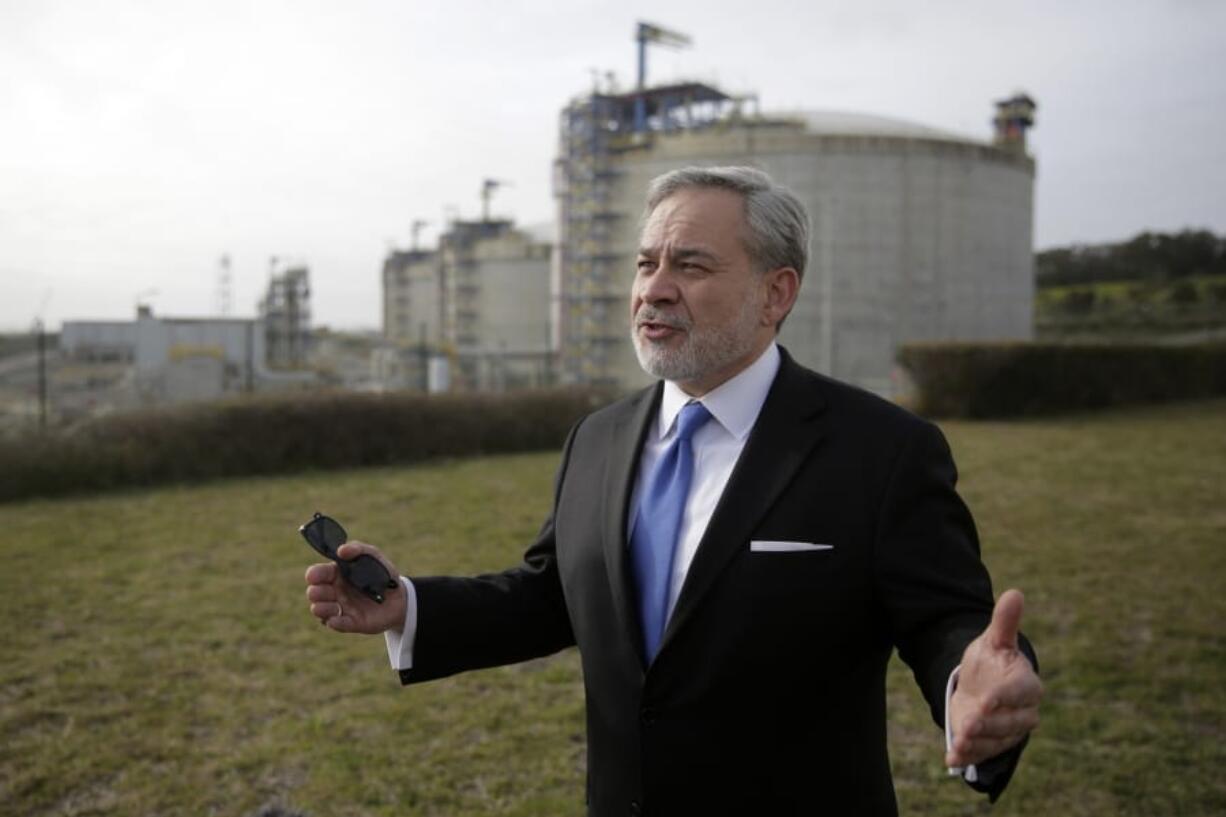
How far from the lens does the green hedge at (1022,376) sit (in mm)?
20641

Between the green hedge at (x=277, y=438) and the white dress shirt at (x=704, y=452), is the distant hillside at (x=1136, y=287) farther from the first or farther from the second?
the white dress shirt at (x=704, y=452)

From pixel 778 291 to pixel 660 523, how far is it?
62cm

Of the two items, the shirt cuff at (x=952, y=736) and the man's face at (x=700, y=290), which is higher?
the man's face at (x=700, y=290)

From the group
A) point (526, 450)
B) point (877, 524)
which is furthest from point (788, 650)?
point (526, 450)

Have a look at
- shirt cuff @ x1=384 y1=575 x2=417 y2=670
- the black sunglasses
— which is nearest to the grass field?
shirt cuff @ x1=384 y1=575 x2=417 y2=670

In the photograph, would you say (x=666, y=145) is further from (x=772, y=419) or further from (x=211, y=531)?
(x=772, y=419)

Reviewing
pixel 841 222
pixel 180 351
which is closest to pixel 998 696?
pixel 180 351

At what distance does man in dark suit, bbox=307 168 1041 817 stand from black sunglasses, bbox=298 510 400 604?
48 millimetres

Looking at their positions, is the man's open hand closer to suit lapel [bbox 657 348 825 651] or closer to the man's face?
suit lapel [bbox 657 348 825 651]

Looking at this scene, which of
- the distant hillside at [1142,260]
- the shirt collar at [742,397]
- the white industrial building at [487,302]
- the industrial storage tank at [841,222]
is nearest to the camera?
the shirt collar at [742,397]

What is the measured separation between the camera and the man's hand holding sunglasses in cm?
226

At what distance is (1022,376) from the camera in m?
20.9

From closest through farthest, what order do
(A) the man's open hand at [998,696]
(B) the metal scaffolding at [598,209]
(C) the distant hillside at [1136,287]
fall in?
(A) the man's open hand at [998,696]
(B) the metal scaffolding at [598,209]
(C) the distant hillside at [1136,287]

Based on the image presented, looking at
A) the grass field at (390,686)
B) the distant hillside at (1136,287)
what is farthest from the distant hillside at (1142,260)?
the grass field at (390,686)
